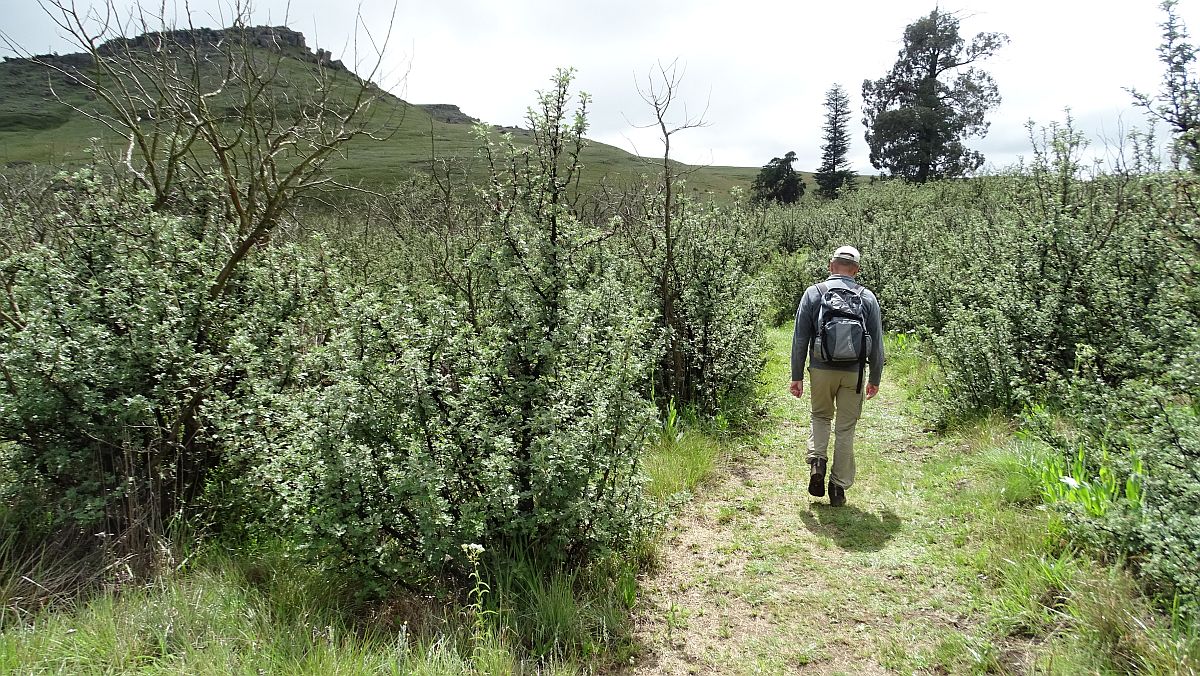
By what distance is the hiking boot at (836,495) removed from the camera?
520cm

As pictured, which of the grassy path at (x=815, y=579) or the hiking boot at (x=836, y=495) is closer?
the grassy path at (x=815, y=579)

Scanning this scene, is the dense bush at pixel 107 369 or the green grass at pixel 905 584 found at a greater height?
the dense bush at pixel 107 369

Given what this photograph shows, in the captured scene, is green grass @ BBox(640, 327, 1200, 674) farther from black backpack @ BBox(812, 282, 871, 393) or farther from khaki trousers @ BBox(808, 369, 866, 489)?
black backpack @ BBox(812, 282, 871, 393)

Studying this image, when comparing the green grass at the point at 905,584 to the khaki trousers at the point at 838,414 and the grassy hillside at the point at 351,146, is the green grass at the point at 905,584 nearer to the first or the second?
the khaki trousers at the point at 838,414

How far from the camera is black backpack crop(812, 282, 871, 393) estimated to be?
4.95 m

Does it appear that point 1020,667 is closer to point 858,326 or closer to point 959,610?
point 959,610

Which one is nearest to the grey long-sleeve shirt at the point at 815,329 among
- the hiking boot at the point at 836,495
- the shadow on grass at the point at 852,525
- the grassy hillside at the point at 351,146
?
the hiking boot at the point at 836,495

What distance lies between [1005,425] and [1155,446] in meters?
2.79

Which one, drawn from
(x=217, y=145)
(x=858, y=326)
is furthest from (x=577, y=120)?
(x=217, y=145)

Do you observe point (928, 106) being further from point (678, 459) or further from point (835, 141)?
point (678, 459)

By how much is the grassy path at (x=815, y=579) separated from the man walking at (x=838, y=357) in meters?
0.45

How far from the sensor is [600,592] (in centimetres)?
379

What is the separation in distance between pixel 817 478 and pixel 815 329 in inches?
55.1

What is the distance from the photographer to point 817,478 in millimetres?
5277
